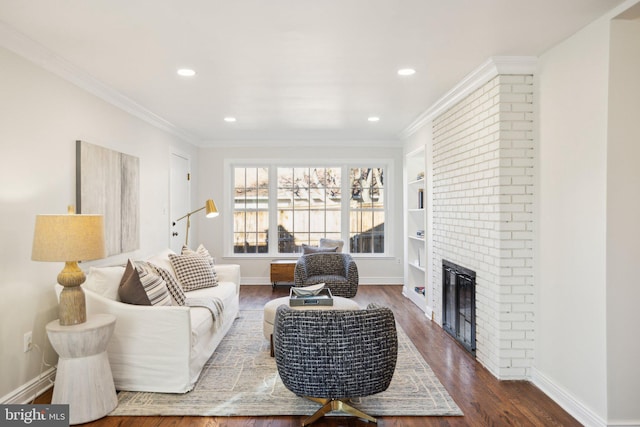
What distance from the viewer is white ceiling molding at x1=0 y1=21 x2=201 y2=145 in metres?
2.47

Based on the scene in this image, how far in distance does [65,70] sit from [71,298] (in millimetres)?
1770

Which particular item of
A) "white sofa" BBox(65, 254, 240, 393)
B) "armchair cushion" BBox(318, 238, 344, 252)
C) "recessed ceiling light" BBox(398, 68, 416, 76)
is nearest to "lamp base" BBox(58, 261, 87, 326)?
"white sofa" BBox(65, 254, 240, 393)

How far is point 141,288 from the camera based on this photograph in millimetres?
2936

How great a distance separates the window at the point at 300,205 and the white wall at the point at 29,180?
3401mm

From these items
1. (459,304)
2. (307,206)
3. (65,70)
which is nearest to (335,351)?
(459,304)

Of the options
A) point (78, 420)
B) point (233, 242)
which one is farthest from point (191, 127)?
point (78, 420)

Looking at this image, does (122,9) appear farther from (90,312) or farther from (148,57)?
(90,312)

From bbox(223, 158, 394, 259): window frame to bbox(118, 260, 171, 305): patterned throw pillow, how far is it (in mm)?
3589

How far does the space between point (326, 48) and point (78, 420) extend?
2873 mm

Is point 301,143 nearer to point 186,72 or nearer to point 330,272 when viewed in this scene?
point 330,272

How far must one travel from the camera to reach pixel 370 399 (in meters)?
2.68

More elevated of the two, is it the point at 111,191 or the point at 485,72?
the point at 485,72

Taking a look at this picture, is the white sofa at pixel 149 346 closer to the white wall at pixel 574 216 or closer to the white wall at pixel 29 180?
the white wall at pixel 29 180

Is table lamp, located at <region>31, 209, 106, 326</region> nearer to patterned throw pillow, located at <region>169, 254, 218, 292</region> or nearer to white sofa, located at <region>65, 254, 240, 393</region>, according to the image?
white sofa, located at <region>65, 254, 240, 393</region>
